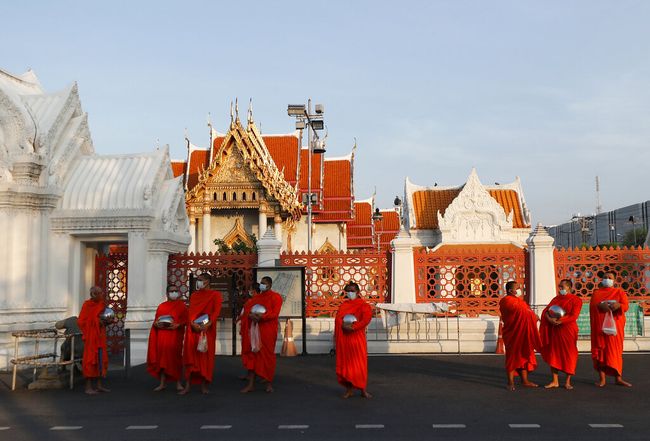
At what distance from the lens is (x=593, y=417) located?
256 inches

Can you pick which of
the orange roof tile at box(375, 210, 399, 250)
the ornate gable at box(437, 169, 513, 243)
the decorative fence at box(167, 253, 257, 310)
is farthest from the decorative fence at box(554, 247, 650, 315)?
the orange roof tile at box(375, 210, 399, 250)

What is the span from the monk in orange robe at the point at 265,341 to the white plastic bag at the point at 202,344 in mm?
520

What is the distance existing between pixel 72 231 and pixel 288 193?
2030 centimetres

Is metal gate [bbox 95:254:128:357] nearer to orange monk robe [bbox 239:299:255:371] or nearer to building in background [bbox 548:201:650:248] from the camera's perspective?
orange monk robe [bbox 239:299:255:371]

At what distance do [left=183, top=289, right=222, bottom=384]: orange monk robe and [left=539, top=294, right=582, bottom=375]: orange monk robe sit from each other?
394 centimetres

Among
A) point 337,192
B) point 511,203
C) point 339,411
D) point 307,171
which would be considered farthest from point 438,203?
point 339,411

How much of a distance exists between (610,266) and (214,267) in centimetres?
701

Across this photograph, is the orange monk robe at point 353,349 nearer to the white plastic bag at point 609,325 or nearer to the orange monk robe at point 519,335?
the orange monk robe at point 519,335

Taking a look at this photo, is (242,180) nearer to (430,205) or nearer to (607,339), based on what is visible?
(430,205)

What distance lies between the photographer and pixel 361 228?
128 feet

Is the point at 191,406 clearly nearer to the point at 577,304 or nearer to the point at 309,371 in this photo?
the point at 309,371

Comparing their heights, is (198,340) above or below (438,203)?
below

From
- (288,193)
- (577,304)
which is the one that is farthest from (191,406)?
(288,193)

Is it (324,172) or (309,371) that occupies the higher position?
(324,172)
